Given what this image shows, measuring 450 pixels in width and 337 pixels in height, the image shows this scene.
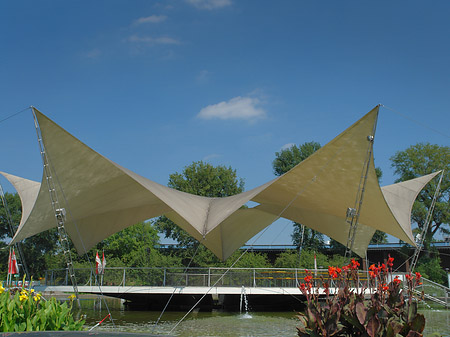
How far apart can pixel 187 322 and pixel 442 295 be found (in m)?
12.0

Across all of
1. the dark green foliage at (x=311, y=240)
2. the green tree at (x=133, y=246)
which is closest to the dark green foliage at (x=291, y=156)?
the dark green foliage at (x=311, y=240)

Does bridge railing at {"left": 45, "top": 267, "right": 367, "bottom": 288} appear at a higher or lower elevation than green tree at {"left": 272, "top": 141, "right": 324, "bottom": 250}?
lower

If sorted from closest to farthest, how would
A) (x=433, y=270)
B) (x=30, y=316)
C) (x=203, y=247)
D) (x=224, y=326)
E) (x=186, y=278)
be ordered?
(x=30, y=316)
(x=224, y=326)
(x=186, y=278)
(x=433, y=270)
(x=203, y=247)

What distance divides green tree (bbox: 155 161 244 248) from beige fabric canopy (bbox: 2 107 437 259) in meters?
17.3

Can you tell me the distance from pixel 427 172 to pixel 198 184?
18206 mm

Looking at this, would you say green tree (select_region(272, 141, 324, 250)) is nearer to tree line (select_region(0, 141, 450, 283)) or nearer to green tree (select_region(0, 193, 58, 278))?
tree line (select_region(0, 141, 450, 283))

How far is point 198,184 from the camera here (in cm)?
3628

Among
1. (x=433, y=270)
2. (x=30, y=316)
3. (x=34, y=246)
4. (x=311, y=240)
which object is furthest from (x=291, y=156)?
(x=30, y=316)

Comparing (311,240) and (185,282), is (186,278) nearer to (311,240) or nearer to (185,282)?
(185,282)

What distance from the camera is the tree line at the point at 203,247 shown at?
29.4m

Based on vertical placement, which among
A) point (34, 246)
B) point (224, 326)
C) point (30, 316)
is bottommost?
point (224, 326)

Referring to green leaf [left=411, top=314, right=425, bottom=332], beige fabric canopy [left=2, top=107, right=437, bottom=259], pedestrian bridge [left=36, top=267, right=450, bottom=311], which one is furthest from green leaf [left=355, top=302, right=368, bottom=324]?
pedestrian bridge [left=36, top=267, right=450, bottom=311]

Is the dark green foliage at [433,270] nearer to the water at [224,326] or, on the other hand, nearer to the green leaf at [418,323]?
the water at [224,326]

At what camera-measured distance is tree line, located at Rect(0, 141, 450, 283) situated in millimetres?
29406
